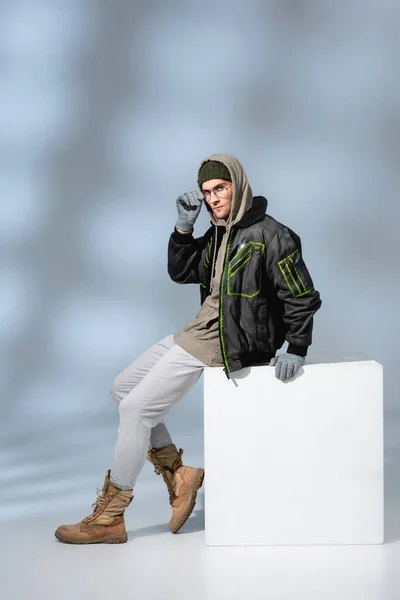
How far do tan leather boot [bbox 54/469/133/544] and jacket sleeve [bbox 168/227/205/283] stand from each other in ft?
2.80

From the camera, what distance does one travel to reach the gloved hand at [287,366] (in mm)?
4316

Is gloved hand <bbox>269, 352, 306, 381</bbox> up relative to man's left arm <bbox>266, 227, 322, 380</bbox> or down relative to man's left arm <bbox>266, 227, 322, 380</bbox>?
down

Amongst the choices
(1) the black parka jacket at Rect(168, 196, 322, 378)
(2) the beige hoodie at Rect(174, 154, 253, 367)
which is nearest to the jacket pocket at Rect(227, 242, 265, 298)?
(1) the black parka jacket at Rect(168, 196, 322, 378)

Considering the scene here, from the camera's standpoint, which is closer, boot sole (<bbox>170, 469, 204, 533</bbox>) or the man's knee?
boot sole (<bbox>170, 469, 204, 533</bbox>)

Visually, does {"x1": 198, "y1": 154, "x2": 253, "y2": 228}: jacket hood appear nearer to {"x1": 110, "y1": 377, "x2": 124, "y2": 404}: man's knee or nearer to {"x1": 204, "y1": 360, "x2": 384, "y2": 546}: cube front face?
{"x1": 204, "y1": 360, "x2": 384, "y2": 546}: cube front face

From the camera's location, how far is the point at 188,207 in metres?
4.60

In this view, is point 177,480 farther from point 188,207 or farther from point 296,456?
point 188,207

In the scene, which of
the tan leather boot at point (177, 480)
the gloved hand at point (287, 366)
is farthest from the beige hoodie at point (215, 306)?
the tan leather boot at point (177, 480)

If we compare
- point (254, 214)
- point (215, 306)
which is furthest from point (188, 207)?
point (215, 306)

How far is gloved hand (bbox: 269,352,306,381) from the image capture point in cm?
432

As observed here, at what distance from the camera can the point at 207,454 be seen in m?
4.41

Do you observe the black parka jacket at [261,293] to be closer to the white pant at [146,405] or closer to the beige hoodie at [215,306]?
the beige hoodie at [215,306]

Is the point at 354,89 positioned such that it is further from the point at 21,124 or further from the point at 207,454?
the point at 207,454

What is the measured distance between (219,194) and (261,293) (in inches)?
15.6
